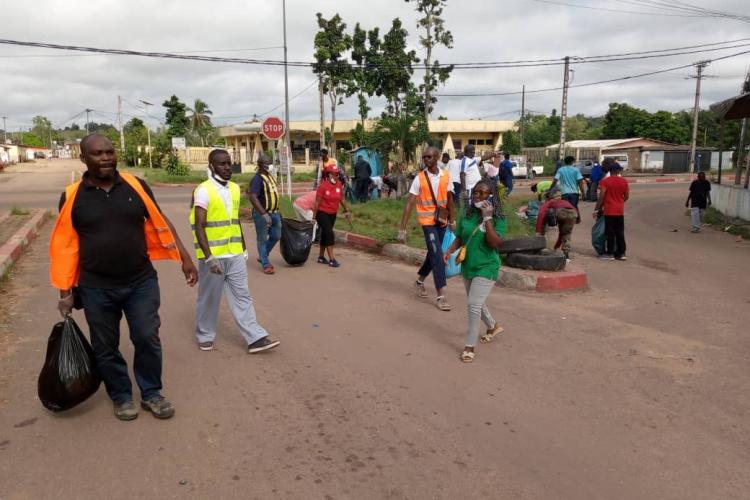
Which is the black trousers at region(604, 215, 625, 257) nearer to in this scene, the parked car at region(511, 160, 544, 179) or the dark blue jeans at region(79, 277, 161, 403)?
the dark blue jeans at region(79, 277, 161, 403)

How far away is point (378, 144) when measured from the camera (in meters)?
21.2

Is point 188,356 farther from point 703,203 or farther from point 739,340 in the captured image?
point 703,203

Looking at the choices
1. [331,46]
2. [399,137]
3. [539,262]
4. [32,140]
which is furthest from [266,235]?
[32,140]

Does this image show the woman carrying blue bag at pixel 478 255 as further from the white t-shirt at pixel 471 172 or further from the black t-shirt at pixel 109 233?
the white t-shirt at pixel 471 172

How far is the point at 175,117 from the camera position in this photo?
61250 mm

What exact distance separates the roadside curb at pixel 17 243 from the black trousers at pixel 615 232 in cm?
902

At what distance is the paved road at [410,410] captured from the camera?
10.1 ft

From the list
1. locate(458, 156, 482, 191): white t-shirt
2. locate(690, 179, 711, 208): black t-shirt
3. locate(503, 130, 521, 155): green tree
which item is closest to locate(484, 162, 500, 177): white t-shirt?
locate(458, 156, 482, 191): white t-shirt

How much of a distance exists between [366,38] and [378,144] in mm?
17577

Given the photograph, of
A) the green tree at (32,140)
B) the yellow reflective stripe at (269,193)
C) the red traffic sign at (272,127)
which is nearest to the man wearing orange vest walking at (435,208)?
the yellow reflective stripe at (269,193)

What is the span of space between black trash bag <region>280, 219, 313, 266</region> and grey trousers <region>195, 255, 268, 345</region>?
352cm

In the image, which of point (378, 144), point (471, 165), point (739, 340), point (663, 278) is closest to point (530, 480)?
point (739, 340)

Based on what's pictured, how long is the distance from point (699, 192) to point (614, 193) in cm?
462

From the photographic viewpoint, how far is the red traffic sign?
52.3 feet
